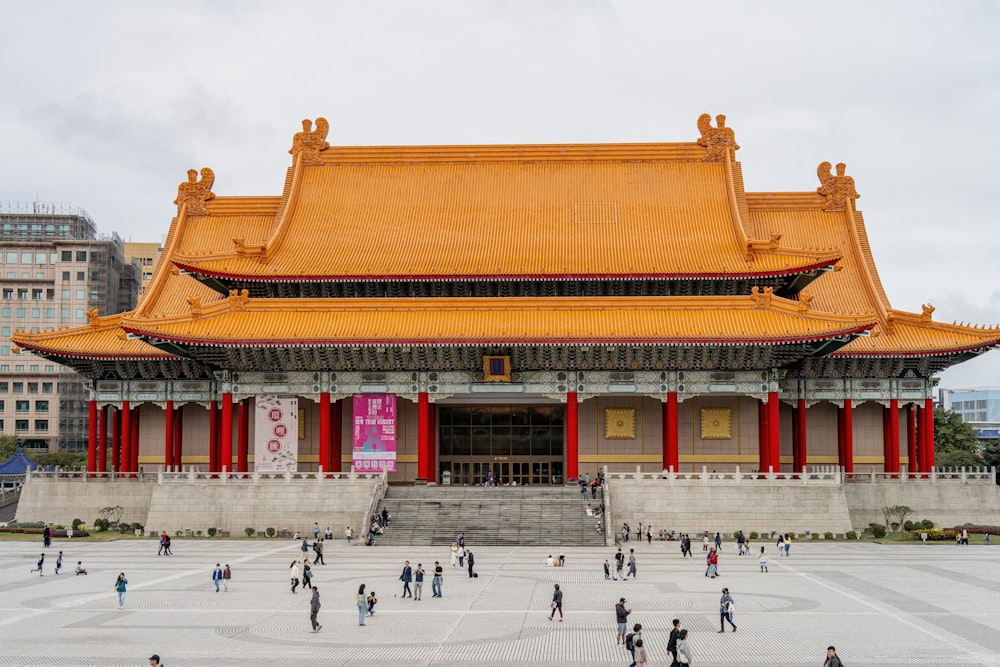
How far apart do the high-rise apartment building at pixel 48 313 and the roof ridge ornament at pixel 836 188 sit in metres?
82.5

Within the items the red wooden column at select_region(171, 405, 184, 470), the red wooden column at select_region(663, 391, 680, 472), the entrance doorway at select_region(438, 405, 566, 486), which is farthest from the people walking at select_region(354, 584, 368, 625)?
the red wooden column at select_region(171, 405, 184, 470)

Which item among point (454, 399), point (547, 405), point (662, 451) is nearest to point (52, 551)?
point (454, 399)

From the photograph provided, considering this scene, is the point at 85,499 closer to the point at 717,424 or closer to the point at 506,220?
the point at 506,220

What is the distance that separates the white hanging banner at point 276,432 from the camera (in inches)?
2377

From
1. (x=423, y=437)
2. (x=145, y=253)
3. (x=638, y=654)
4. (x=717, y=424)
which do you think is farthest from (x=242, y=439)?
(x=145, y=253)

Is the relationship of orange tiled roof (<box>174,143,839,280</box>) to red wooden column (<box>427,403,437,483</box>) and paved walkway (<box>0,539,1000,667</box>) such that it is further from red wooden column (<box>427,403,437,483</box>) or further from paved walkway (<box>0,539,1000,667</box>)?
paved walkway (<box>0,539,1000,667</box>)

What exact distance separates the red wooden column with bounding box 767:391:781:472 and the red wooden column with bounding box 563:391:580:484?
1036cm

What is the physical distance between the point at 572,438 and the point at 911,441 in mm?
20942

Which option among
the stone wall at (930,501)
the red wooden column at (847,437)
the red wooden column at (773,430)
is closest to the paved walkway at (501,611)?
the stone wall at (930,501)

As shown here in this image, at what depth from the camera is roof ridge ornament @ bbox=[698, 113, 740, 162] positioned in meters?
74.4

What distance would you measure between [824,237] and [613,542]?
3093 centimetres

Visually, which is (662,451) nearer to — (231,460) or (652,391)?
(652,391)

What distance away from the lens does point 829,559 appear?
150 ft

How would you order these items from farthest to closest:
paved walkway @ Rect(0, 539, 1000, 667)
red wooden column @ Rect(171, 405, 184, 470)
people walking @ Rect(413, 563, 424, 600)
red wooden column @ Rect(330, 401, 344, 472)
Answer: red wooden column @ Rect(171, 405, 184, 470) → red wooden column @ Rect(330, 401, 344, 472) → people walking @ Rect(413, 563, 424, 600) → paved walkway @ Rect(0, 539, 1000, 667)
